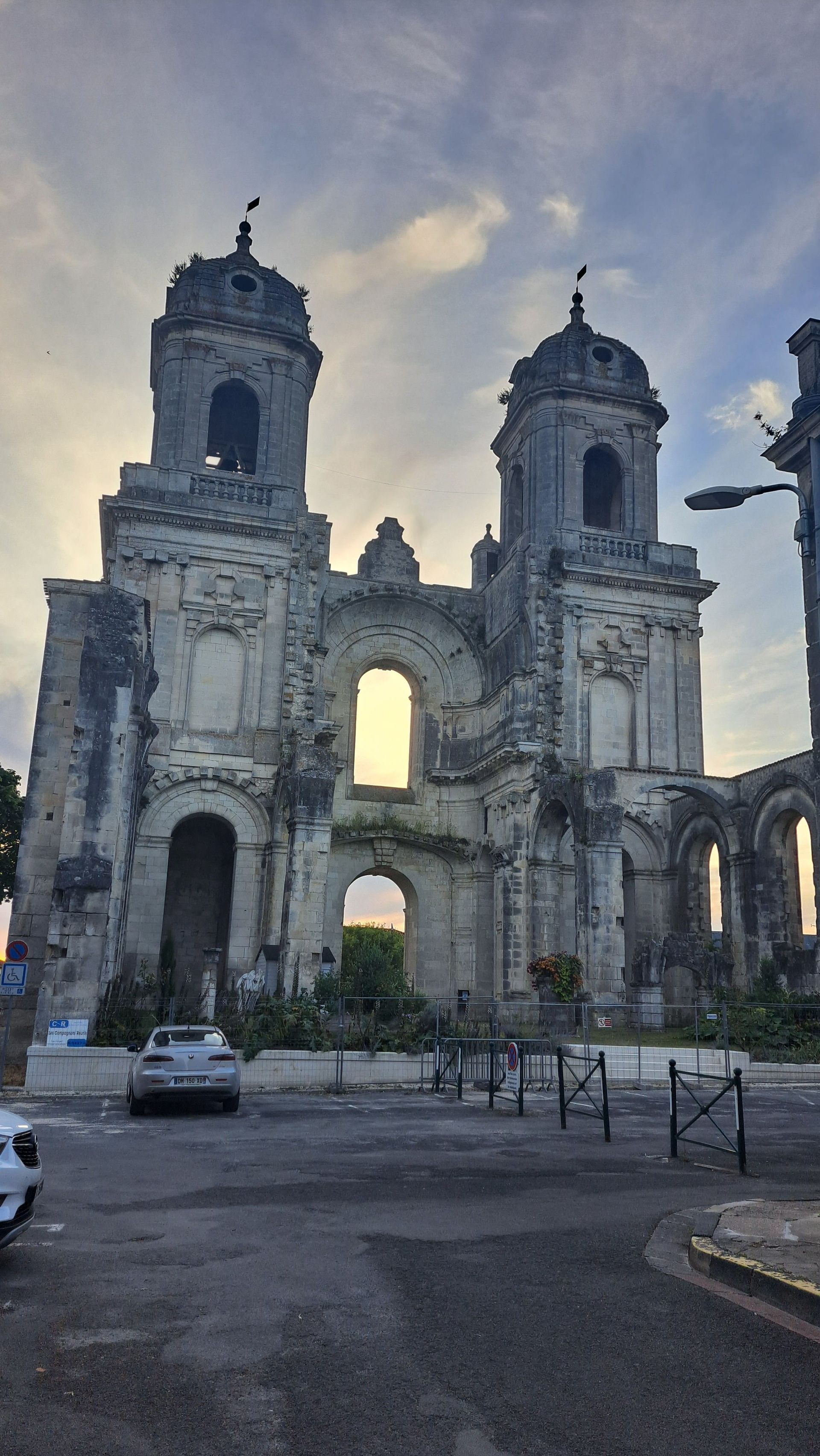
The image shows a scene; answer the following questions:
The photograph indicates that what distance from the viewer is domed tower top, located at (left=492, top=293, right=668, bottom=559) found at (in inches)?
1358


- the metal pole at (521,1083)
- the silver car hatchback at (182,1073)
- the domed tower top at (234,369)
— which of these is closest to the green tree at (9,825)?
the domed tower top at (234,369)

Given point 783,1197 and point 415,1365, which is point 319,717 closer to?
point 783,1197

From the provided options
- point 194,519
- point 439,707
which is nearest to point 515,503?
point 439,707

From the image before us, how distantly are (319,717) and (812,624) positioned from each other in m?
18.9

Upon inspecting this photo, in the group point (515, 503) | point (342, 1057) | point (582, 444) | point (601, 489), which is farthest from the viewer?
point (515, 503)

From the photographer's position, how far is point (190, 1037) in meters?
15.2

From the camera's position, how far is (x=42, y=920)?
21.1 meters

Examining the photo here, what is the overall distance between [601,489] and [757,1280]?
33.8 m

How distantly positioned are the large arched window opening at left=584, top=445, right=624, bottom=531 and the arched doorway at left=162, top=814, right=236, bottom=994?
1650cm

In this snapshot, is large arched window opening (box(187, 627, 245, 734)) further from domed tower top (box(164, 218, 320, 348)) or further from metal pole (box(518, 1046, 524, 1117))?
metal pole (box(518, 1046, 524, 1117))

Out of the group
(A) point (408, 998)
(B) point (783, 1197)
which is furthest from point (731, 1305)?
(A) point (408, 998)

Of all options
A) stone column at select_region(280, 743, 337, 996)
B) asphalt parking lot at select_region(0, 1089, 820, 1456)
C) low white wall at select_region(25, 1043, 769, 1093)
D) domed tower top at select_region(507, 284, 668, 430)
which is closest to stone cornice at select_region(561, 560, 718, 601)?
domed tower top at select_region(507, 284, 668, 430)

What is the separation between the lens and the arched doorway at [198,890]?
31.1 m

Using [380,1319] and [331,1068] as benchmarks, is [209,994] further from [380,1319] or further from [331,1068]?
[380,1319]
